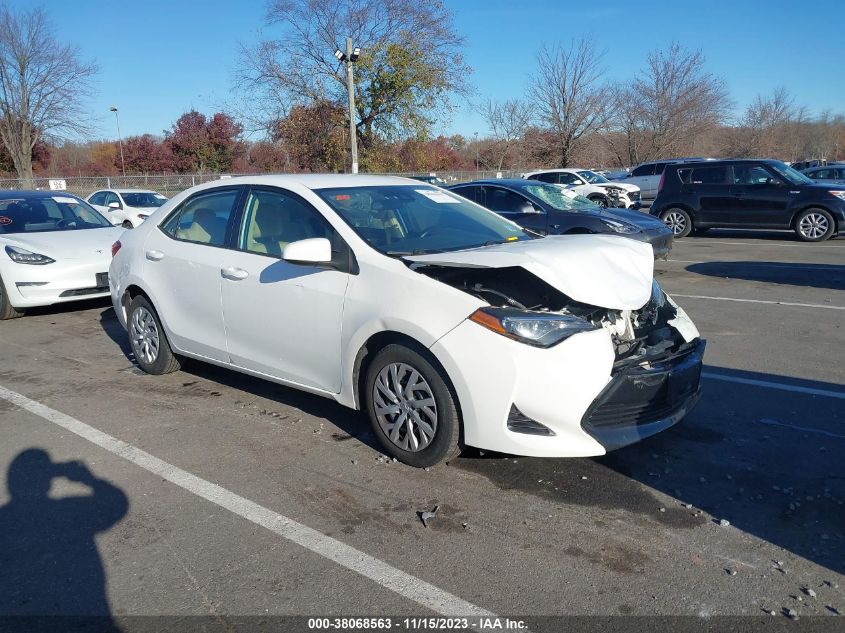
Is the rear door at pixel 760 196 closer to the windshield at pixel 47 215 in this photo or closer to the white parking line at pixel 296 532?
the windshield at pixel 47 215

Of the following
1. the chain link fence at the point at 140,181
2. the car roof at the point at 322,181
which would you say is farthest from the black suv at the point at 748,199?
the chain link fence at the point at 140,181

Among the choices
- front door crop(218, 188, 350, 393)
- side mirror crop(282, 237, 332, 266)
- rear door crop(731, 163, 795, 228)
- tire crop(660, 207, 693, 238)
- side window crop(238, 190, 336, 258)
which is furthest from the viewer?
tire crop(660, 207, 693, 238)

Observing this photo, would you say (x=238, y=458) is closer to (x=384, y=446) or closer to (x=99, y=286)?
(x=384, y=446)

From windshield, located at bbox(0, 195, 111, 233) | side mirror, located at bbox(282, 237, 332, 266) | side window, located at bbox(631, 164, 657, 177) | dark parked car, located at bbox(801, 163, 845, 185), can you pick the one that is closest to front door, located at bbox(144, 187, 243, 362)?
side mirror, located at bbox(282, 237, 332, 266)

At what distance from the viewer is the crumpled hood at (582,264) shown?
3758 millimetres

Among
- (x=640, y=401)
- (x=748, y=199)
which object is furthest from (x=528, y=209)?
(x=640, y=401)

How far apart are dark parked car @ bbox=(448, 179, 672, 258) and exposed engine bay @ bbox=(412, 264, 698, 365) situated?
22.5ft

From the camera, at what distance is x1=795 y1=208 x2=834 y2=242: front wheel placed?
1439cm

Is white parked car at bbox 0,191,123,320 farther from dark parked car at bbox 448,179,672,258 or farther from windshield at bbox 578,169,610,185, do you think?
windshield at bbox 578,169,610,185

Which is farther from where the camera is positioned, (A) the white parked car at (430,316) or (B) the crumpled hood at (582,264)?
(B) the crumpled hood at (582,264)

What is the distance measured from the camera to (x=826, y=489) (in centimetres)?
363

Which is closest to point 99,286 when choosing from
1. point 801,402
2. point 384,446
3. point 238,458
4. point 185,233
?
point 185,233

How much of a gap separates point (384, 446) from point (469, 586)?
4.43 feet

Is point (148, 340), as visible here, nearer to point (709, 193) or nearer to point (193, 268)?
point (193, 268)
